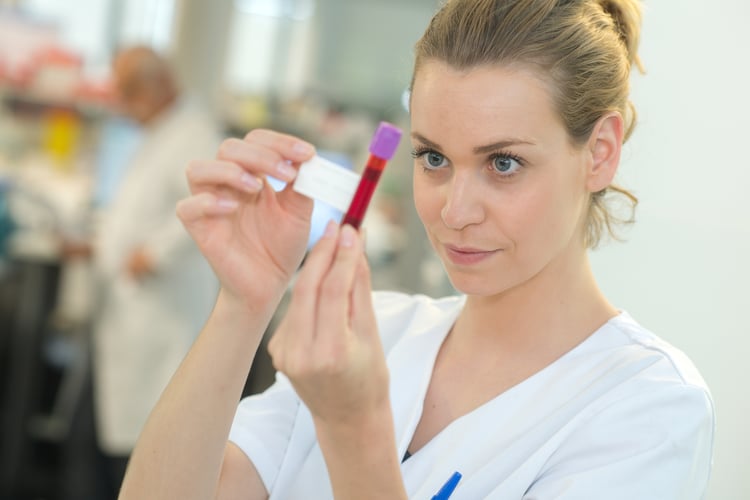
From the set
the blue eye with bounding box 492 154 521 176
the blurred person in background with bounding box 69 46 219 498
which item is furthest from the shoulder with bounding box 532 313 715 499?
the blurred person in background with bounding box 69 46 219 498

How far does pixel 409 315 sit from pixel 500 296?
168 millimetres

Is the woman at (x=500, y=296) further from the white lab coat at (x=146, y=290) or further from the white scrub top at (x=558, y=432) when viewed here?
the white lab coat at (x=146, y=290)

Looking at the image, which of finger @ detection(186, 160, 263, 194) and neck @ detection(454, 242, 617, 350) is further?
neck @ detection(454, 242, 617, 350)

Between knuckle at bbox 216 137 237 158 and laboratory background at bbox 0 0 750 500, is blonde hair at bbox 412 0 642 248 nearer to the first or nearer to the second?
laboratory background at bbox 0 0 750 500

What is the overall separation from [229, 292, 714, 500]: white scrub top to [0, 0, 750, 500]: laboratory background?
184 mm

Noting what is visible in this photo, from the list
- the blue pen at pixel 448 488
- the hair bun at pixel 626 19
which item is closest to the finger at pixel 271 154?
the blue pen at pixel 448 488

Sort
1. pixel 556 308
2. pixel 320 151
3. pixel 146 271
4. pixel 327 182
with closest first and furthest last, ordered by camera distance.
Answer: pixel 327 182 < pixel 556 308 < pixel 146 271 < pixel 320 151

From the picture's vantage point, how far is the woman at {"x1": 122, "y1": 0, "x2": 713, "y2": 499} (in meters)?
0.95

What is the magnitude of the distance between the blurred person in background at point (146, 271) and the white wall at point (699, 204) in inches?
66.6

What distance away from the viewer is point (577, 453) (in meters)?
0.97

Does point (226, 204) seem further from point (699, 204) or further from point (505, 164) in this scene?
point (699, 204)

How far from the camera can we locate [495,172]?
1012mm

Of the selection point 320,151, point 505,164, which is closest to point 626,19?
point 505,164

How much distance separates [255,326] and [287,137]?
0.22 m
